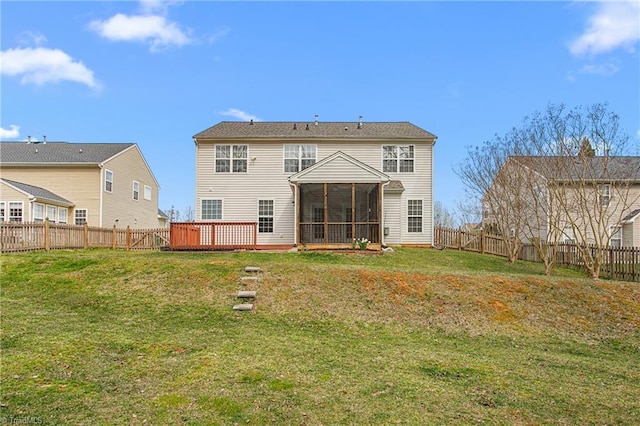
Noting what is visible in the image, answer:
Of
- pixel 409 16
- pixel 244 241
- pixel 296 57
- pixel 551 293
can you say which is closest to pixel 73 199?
pixel 244 241

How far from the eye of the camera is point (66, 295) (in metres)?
10.1

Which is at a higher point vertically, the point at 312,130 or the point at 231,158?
the point at 312,130

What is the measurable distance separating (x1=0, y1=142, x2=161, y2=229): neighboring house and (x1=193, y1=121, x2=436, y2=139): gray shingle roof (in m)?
8.25

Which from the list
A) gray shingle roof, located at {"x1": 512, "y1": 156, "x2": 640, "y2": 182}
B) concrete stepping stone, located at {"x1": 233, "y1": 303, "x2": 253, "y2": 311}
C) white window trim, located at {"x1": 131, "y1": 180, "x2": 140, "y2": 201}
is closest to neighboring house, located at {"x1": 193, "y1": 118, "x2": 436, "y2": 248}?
gray shingle roof, located at {"x1": 512, "y1": 156, "x2": 640, "y2": 182}

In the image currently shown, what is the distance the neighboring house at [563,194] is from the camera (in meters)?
15.6

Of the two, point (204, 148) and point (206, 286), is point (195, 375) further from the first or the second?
point (204, 148)

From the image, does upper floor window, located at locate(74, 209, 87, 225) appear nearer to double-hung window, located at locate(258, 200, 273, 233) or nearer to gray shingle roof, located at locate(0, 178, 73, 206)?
gray shingle roof, located at locate(0, 178, 73, 206)

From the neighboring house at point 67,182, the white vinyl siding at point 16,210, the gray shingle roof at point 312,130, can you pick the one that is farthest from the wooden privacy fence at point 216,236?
the white vinyl siding at point 16,210

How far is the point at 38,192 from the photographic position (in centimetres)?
2316

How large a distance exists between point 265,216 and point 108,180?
1139 cm

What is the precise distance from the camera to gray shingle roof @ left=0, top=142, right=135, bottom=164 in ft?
83.9

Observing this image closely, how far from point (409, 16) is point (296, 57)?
6224 millimetres

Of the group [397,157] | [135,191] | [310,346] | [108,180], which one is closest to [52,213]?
[108,180]

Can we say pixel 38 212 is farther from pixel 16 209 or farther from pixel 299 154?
pixel 299 154
